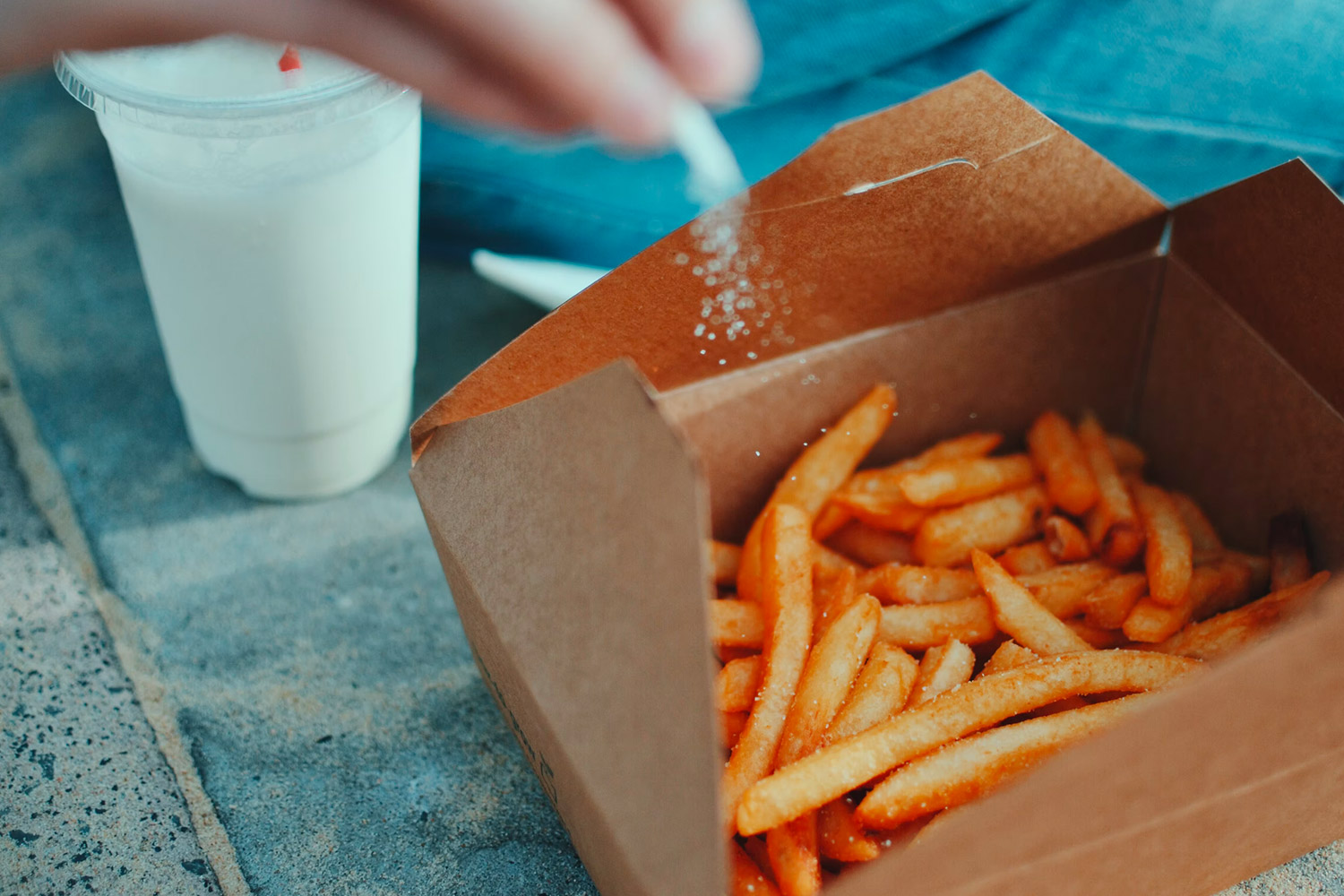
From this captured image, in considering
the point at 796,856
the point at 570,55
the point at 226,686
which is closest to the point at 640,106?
the point at 570,55

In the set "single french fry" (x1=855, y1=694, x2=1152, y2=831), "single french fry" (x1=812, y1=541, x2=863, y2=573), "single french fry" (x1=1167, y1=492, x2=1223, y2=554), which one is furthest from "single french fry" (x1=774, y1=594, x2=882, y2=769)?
"single french fry" (x1=1167, y1=492, x2=1223, y2=554)

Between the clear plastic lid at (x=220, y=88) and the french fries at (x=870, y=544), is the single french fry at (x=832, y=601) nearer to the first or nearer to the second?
the french fries at (x=870, y=544)

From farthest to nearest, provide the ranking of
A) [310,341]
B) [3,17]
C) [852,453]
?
1. [310,341]
2. [852,453]
3. [3,17]

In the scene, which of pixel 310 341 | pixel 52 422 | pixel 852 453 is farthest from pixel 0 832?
pixel 852 453

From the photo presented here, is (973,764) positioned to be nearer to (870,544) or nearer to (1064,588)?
(1064,588)

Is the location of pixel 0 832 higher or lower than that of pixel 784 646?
lower

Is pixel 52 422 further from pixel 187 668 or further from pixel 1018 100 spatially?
pixel 1018 100

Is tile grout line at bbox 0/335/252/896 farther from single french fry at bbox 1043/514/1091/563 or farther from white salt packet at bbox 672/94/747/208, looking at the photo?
single french fry at bbox 1043/514/1091/563
